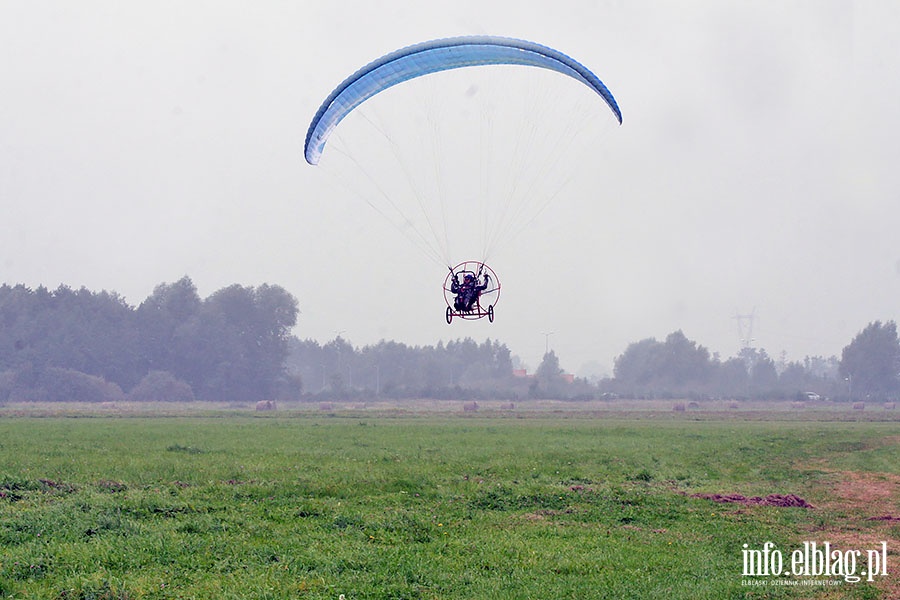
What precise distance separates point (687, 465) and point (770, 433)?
20.3m

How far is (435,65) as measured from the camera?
82.0 feet

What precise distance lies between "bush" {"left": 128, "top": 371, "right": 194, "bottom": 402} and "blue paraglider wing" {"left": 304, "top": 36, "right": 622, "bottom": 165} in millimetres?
101672

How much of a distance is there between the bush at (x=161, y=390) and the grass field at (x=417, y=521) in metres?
89.0

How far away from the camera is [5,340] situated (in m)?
128

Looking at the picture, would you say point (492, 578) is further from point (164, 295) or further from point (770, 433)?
point (164, 295)

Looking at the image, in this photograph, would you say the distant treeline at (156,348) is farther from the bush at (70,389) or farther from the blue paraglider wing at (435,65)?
the blue paraglider wing at (435,65)

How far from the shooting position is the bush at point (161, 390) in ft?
392

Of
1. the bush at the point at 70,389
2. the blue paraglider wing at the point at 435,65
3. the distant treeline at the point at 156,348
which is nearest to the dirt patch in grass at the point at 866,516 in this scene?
the blue paraglider wing at the point at 435,65

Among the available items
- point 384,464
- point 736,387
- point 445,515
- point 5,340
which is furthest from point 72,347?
point 736,387

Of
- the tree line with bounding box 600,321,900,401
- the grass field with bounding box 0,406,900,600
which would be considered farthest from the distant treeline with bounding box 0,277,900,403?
the grass field with bounding box 0,406,900,600

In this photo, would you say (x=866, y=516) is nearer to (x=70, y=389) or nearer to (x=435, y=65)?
(x=435, y=65)

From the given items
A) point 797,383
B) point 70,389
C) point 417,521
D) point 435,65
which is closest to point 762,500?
point 417,521

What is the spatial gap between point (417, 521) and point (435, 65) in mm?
13785

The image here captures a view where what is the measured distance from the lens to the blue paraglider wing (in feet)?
79.5
